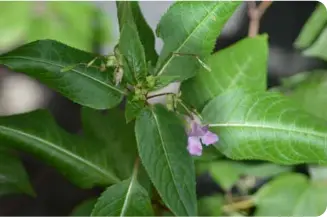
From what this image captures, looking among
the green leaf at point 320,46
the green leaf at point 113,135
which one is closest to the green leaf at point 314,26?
the green leaf at point 320,46

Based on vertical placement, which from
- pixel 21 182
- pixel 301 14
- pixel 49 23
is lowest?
pixel 21 182

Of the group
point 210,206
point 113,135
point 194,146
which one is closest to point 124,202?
point 194,146

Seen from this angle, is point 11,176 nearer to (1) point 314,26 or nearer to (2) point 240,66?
(2) point 240,66

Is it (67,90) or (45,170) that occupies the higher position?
(67,90)

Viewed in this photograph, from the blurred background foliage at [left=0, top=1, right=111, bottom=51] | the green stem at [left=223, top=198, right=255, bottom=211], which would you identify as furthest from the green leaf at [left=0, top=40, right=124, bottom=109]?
the green stem at [left=223, top=198, right=255, bottom=211]

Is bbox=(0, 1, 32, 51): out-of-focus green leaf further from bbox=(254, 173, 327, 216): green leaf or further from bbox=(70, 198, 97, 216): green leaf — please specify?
bbox=(254, 173, 327, 216): green leaf

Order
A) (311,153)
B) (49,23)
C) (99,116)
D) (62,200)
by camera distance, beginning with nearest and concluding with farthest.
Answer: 1. (311,153)
2. (99,116)
3. (49,23)
4. (62,200)

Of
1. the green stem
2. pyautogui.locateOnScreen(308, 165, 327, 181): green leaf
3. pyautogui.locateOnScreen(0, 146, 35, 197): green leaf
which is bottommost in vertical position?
the green stem

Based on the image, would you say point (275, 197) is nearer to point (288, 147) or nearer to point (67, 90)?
point (288, 147)

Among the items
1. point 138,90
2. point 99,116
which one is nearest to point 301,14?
point 99,116
